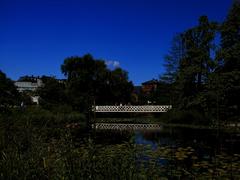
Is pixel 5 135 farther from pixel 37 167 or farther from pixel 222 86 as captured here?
pixel 222 86

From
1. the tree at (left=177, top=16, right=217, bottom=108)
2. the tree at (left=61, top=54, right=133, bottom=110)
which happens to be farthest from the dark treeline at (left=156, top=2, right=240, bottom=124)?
the tree at (left=61, top=54, right=133, bottom=110)

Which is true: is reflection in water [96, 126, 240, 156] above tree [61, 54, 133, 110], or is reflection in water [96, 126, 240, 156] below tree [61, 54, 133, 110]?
below

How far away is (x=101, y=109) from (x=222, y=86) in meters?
28.6

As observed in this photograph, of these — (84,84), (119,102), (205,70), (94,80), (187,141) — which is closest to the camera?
(187,141)

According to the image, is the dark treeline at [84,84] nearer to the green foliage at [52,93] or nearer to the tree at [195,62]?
the green foliage at [52,93]

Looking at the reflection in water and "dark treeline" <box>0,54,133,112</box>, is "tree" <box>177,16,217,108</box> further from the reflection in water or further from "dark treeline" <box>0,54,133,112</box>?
"dark treeline" <box>0,54,133,112</box>

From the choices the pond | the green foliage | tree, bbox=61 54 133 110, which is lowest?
the pond

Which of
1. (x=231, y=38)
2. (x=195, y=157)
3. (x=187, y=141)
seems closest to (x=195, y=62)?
(x=231, y=38)

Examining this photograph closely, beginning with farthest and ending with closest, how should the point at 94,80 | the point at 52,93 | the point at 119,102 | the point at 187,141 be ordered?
1. the point at 119,102
2. the point at 94,80
3. the point at 52,93
4. the point at 187,141

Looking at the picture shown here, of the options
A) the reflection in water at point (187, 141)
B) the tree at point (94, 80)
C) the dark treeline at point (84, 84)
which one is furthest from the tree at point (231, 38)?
the tree at point (94, 80)

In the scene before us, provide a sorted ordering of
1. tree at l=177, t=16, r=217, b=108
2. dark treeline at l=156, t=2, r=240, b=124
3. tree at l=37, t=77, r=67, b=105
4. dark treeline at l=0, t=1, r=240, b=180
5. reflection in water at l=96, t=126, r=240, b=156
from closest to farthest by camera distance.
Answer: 1. dark treeline at l=0, t=1, r=240, b=180
2. reflection in water at l=96, t=126, r=240, b=156
3. dark treeline at l=156, t=2, r=240, b=124
4. tree at l=177, t=16, r=217, b=108
5. tree at l=37, t=77, r=67, b=105

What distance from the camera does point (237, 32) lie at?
2622cm

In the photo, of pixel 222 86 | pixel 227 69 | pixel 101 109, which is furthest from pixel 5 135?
pixel 101 109

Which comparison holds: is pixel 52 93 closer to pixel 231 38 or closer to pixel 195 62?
pixel 195 62
